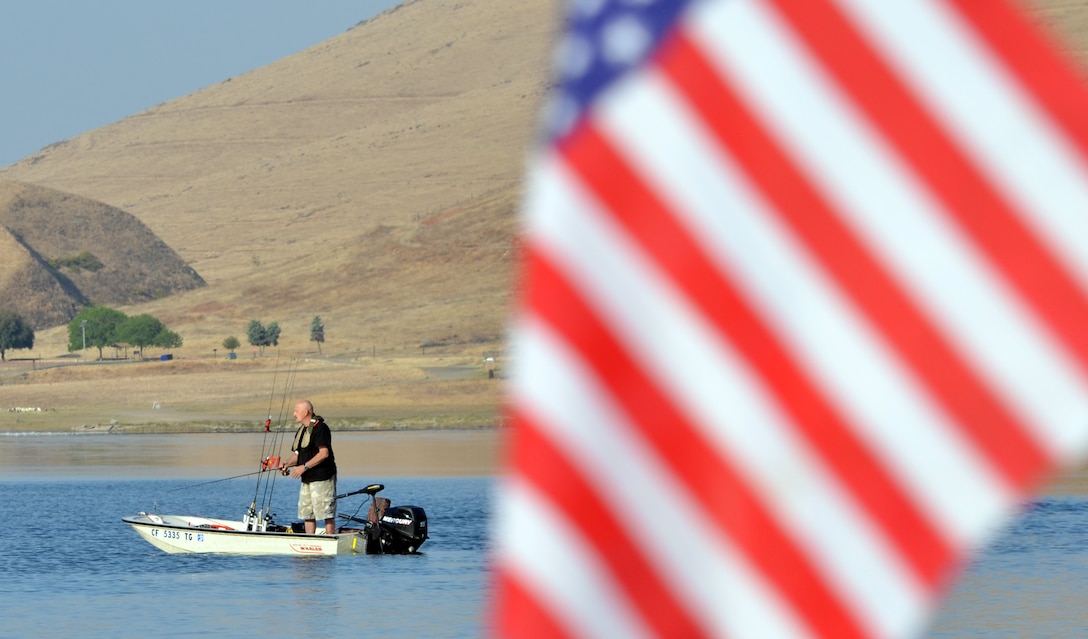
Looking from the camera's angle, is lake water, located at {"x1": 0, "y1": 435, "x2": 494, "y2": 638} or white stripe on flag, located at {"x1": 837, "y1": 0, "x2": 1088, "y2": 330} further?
lake water, located at {"x1": 0, "y1": 435, "x2": 494, "y2": 638}

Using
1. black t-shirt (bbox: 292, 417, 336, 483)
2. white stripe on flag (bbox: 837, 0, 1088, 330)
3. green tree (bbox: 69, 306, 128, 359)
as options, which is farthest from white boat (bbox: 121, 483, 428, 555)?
green tree (bbox: 69, 306, 128, 359)

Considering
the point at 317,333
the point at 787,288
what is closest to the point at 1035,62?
the point at 787,288

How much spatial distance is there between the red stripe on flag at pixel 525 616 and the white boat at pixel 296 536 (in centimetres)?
1966

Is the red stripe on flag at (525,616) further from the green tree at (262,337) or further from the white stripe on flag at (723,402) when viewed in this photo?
the green tree at (262,337)

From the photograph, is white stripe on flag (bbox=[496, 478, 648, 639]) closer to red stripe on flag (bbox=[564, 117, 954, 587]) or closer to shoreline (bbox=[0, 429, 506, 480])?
red stripe on flag (bbox=[564, 117, 954, 587])

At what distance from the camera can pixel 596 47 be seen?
246 centimetres

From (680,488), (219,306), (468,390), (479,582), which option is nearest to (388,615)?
(479,582)

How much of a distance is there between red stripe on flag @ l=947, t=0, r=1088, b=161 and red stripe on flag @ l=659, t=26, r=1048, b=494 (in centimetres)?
24

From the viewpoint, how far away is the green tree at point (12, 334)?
12044cm

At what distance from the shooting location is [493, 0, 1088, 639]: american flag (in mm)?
2418

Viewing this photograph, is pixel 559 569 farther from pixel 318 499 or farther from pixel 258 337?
pixel 258 337

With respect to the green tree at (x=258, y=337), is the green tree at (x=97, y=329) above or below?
above

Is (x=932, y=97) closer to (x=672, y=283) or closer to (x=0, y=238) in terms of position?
(x=672, y=283)

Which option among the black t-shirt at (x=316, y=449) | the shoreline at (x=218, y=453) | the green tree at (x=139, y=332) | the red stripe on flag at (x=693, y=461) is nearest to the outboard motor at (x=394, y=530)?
the black t-shirt at (x=316, y=449)
